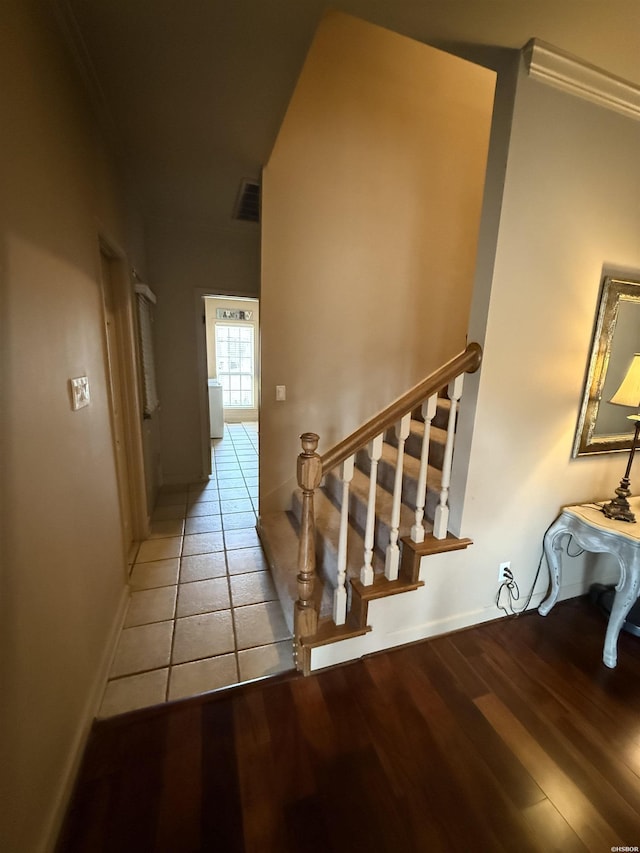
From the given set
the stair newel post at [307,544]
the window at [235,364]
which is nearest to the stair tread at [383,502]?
the stair newel post at [307,544]

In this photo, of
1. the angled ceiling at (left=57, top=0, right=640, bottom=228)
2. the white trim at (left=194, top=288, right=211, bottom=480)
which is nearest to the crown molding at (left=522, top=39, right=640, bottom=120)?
the angled ceiling at (left=57, top=0, right=640, bottom=228)

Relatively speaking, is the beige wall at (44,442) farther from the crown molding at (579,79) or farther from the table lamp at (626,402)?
the table lamp at (626,402)

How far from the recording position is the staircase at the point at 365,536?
4.97 feet

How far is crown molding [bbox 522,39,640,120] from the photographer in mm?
1311

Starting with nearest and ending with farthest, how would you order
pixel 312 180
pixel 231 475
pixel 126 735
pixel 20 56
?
1. pixel 20 56
2. pixel 126 735
3. pixel 312 180
4. pixel 231 475

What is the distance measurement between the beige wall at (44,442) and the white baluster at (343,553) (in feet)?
3.37

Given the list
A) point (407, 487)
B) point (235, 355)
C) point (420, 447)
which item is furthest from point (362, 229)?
point (235, 355)

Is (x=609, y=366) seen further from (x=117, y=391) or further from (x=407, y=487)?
(x=117, y=391)

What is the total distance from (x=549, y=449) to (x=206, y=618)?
6.62ft

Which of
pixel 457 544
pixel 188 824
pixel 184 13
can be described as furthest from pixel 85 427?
pixel 457 544

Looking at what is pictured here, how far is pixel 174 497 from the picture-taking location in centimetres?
340

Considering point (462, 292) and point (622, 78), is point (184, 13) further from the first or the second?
point (462, 292)

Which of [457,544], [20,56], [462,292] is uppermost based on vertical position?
[20,56]

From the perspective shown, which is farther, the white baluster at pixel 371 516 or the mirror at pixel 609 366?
the mirror at pixel 609 366
